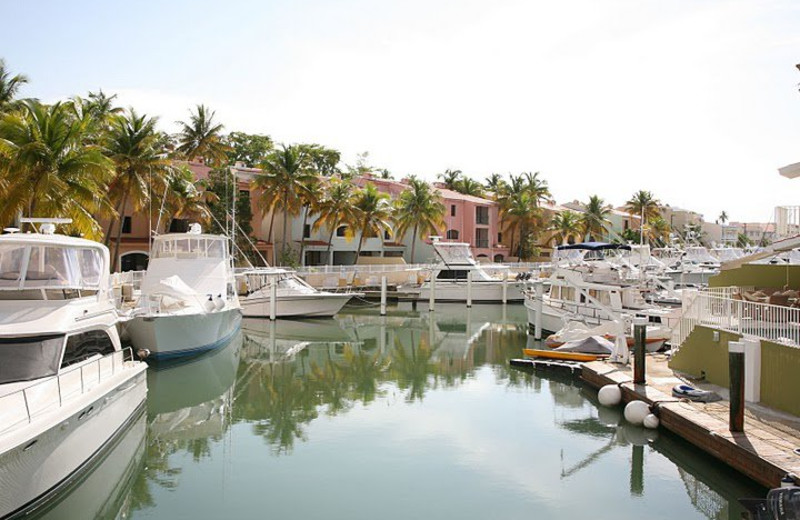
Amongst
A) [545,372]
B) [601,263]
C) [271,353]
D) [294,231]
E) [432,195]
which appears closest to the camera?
[545,372]

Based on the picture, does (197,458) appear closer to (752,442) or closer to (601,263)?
(752,442)

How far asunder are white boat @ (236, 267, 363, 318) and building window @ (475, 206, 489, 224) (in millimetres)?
35797

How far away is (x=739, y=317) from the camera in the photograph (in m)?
14.0

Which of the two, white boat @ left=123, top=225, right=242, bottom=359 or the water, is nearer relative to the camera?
the water

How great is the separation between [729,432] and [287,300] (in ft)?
90.3

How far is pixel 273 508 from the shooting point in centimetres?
1067

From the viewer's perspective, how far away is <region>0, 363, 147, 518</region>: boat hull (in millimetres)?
8672

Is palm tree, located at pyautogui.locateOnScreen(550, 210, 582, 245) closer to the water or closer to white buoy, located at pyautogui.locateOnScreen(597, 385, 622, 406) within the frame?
the water

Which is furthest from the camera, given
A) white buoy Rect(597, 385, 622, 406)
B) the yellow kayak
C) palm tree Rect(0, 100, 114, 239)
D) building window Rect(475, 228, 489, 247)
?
building window Rect(475, 228, 489, 247)

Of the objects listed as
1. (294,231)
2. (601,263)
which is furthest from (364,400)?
(294,231)

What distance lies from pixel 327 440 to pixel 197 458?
2884 millimetres

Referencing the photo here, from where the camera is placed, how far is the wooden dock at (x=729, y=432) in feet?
33.6

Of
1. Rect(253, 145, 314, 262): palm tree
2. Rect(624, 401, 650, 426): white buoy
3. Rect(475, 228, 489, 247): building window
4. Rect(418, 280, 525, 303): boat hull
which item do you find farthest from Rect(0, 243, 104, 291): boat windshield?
Rect(475, 228, 489, 247): building window

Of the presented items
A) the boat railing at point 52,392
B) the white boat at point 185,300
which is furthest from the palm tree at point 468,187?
the boat railing at point 52,392
